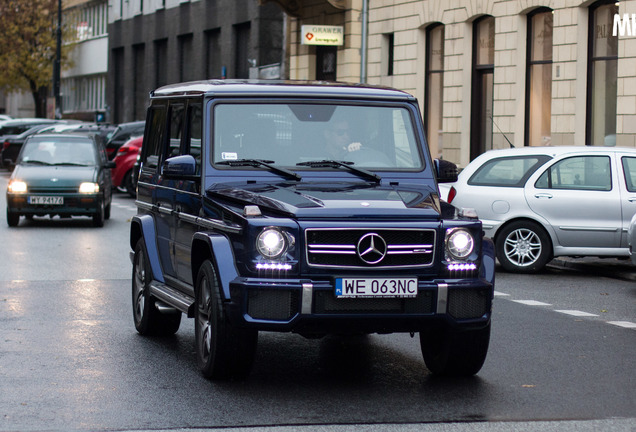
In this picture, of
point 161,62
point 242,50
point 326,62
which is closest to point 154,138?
point 326,62

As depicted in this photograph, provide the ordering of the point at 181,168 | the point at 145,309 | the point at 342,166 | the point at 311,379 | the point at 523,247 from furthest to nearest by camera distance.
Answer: the point at 523,247
the point at 145,309
the point at 342,166
the point at 181,168
the point at 311,379

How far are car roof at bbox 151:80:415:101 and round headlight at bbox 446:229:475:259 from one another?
1639 mm

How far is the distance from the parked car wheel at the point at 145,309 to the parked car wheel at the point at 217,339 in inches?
70.6

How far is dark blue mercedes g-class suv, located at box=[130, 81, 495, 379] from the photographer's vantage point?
24.5 ft

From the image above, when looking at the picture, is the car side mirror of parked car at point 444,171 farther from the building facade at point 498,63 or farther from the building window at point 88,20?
the building window at point 88,20

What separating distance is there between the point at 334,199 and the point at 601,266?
10.3 meters

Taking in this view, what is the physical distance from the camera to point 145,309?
33.0ft

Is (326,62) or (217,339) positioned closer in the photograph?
(217,339)

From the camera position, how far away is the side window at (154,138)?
10.0m

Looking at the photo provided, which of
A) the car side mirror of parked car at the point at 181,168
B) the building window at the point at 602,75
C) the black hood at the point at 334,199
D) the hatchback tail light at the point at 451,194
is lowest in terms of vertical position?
the hatchback tail light at the point at 451,194

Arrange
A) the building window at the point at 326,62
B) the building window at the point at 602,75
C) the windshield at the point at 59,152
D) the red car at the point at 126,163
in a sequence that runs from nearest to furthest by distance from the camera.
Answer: the windshield at the point at 59,152
the building window at the point at 602,75
the red car at the point at 126,163
the building window at the point at 326,62

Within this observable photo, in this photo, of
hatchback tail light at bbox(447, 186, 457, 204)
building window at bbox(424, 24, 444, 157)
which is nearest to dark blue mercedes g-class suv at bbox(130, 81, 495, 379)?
hatchback tail light at bbox(447, 186, 457, 204)

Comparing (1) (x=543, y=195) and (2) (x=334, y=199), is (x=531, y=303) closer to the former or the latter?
(1) (x=543, y=195)

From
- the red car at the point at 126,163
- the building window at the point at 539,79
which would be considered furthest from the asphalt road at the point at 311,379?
the red car at the point at 126,163
